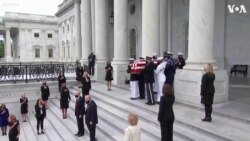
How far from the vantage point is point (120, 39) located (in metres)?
15.7

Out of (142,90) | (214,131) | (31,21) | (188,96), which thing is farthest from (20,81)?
(31,21)

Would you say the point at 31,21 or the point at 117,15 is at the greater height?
the point at 31,21

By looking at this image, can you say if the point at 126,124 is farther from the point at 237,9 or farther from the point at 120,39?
the point at 237,9

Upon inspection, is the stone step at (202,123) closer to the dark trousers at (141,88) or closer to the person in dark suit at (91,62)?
the dark trousers at (141,88)

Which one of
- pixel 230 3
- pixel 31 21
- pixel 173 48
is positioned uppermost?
pixel 31 21

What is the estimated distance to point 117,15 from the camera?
618 inches

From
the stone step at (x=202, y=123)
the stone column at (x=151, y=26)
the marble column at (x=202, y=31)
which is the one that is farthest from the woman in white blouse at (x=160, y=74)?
the stone column at (x=151, y=26)

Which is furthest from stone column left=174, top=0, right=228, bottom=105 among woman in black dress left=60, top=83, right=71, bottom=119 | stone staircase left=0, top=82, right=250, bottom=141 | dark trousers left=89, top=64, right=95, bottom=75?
dark trousers left=89, top=64, right=95, bottom=75

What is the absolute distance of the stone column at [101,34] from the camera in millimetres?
18172

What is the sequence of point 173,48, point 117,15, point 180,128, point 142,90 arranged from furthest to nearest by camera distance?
point 173,48 < point 117,15 < point 142,90 < point 180,128

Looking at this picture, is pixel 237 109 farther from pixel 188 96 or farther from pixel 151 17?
pixel 151 17

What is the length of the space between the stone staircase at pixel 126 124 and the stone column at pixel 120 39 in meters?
1.12

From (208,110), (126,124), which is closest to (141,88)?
(126,124)

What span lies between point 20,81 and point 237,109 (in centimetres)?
1379
